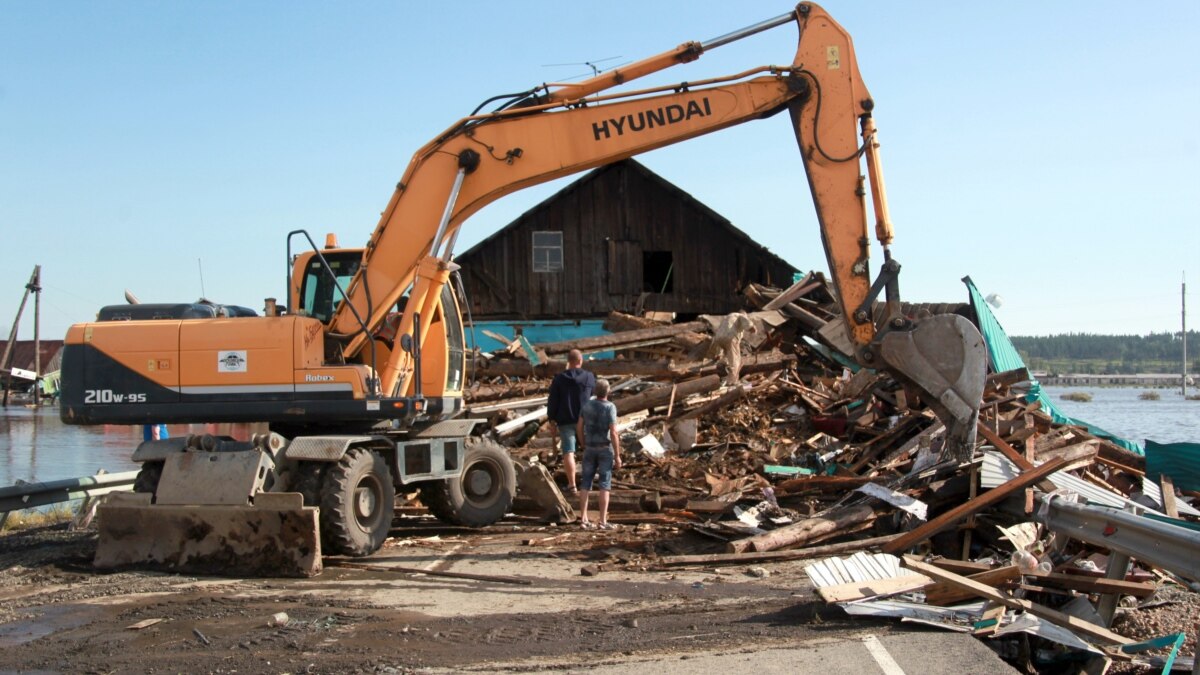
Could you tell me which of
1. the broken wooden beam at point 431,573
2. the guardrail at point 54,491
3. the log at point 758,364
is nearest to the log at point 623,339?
the log at point 758,364

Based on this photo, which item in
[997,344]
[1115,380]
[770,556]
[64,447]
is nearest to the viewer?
[770,556]

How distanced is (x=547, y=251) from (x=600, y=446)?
21.0 meters

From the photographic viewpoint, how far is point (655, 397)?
1761 centimetres

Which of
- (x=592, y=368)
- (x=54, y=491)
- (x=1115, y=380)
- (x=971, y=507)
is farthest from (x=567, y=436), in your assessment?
(x=1115, y=380)

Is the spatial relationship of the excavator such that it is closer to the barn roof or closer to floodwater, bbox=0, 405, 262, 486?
floodwater, bbox=0, 405, 262, 486

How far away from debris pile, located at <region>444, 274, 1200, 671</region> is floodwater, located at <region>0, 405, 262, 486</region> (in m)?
5.47

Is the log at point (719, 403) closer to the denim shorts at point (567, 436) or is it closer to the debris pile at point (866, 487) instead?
the debris pile at point (866, 487)

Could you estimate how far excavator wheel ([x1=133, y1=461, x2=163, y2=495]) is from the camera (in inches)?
418

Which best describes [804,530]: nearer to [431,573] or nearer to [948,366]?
[948,366]

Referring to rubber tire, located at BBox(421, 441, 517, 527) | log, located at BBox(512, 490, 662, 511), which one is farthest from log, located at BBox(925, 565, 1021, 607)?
rubber tire, located at BBox(421, 441, 517, 527)

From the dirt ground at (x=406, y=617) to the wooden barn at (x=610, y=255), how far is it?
72.3 ft

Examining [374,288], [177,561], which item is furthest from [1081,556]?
[177,561]

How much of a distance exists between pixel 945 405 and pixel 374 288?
220 inches

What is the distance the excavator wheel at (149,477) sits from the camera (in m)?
10.6
